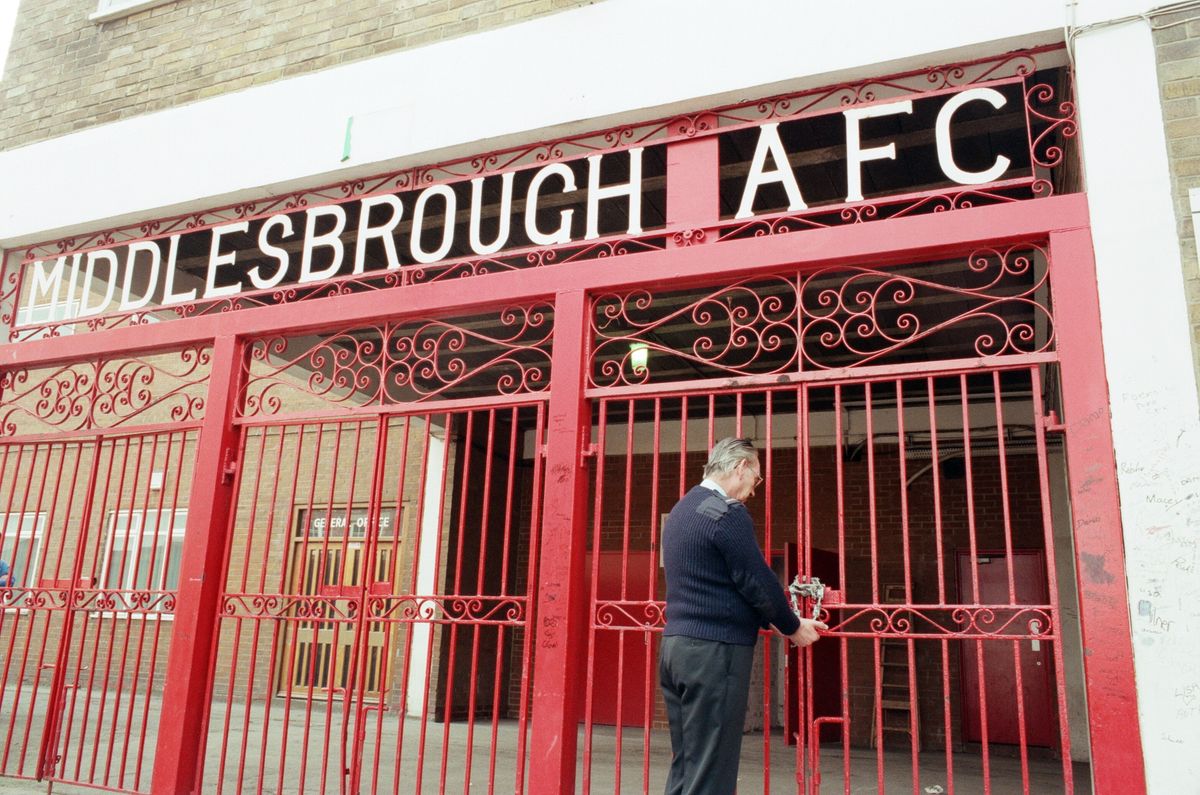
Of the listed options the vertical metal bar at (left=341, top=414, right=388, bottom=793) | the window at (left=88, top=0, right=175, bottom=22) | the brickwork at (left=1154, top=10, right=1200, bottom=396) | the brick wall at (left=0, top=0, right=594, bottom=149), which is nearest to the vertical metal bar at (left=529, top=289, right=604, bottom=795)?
the vertical metal bar at (left=341, top=414, right=388, bottom=793)

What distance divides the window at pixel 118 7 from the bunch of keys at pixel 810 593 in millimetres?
6541

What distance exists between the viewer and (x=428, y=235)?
778 cm

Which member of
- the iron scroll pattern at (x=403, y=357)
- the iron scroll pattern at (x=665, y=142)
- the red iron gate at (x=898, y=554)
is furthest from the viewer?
the red iron gate at (x=898, y=554)

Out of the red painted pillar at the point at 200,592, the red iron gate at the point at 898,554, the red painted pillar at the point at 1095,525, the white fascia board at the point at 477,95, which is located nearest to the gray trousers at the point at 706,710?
the red painted pillar at the point at 1095,525

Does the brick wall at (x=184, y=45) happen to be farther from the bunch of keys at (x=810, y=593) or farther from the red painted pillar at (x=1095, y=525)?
the bunch of keys at (x=810, y=593)

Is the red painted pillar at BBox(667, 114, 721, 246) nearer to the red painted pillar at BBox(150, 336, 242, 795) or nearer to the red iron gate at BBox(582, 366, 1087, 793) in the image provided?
the red painted pillar at BBox(150, 336, 242, 795)

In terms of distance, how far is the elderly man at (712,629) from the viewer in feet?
12.1

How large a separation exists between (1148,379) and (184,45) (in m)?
6.82

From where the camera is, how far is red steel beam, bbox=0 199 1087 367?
174 inches

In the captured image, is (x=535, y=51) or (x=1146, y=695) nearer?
(x=1146, y=695)

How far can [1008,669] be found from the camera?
11.1 metres

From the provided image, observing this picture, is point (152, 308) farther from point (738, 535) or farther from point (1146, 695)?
point (1146, 695)

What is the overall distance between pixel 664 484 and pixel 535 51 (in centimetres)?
729

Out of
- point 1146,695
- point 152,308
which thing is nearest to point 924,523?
point 1146,695
